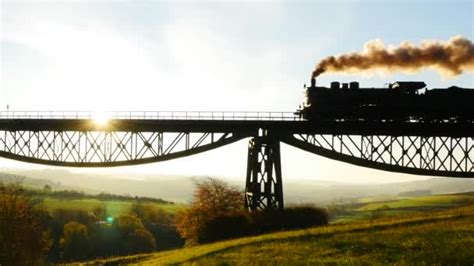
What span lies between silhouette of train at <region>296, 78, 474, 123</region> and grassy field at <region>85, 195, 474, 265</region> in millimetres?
8967

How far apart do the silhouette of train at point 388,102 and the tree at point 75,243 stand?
2048 inches

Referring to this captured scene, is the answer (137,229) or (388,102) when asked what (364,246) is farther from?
(137,229)

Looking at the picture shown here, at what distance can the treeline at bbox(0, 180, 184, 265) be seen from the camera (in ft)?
102

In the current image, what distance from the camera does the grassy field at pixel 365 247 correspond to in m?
21.6

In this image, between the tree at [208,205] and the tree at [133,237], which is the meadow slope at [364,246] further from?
the tree at [133,237]

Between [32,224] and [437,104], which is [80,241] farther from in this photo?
[437,104]

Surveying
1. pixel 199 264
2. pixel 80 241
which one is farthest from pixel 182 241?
pixel 199 264

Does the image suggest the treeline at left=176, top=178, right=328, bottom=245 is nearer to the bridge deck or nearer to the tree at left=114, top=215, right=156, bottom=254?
the bridge deck

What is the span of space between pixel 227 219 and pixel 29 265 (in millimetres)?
13349

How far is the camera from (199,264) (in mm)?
26359

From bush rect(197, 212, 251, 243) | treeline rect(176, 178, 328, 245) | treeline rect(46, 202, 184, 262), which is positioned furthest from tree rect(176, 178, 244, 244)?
treeline rect(46, 202, 184, 262)

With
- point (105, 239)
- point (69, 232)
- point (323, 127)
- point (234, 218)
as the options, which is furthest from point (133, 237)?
point (323, 127)

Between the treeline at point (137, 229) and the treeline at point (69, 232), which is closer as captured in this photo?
the treeline at point (69, 232)

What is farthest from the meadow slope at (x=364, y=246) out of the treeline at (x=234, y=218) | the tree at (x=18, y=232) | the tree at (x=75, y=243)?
the tree at (x=75, y=243)
